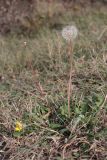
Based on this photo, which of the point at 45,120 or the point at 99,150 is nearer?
the point at 99,150

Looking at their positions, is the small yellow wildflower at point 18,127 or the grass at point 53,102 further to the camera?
the small yellow wildflower at point 18,127

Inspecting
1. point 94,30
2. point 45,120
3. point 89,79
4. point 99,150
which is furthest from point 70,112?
point 94,30

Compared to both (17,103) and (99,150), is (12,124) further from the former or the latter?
(99,150)

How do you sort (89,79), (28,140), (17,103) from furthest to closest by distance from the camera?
(89,79), (17,103), (28,140)

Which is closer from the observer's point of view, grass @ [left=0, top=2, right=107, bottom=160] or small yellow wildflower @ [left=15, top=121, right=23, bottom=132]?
grass @ [left=0, top=2, right=107, bottom=160]

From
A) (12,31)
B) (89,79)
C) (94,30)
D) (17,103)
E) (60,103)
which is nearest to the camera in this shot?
(60,103)

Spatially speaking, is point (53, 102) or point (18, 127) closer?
point (18, 127)

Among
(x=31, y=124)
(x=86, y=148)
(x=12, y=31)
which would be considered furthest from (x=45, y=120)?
(x=12, y=31)
